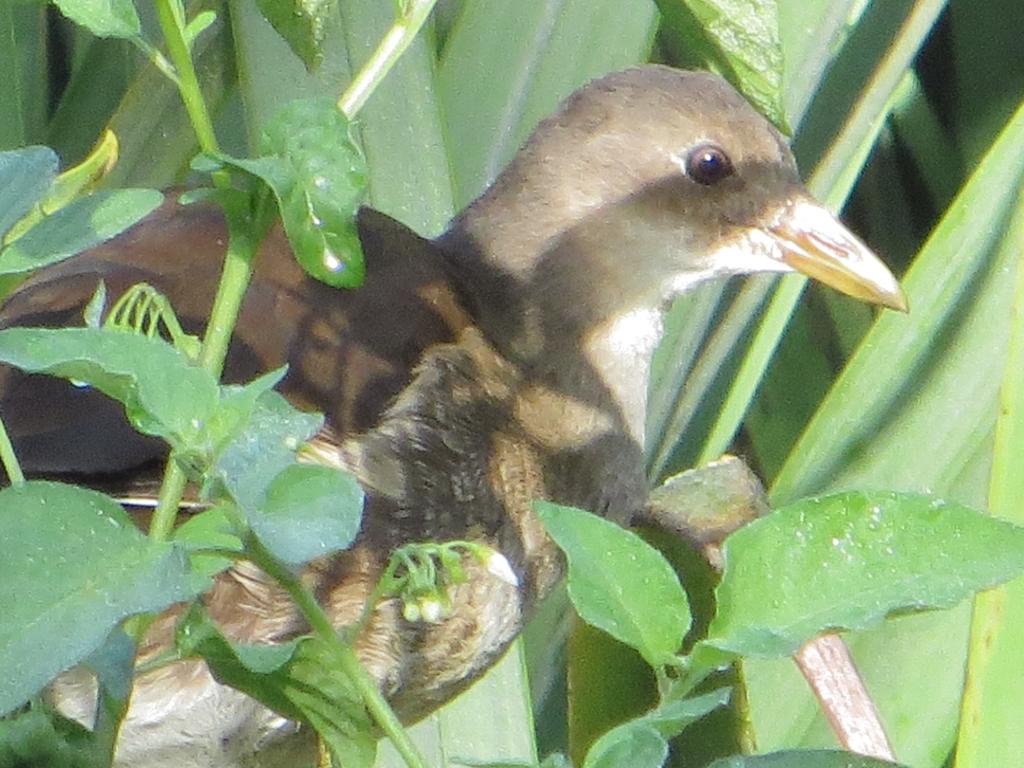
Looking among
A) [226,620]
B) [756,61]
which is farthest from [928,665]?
[756,61]

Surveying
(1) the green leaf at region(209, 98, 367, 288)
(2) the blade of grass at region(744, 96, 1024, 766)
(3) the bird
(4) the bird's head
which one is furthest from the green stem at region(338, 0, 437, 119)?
(4) the bird's head

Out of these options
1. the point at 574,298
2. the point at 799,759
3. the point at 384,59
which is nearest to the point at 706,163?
the point at 574,298

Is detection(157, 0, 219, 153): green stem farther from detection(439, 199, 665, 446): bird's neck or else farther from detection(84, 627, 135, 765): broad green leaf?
detection(439, 199, 665, 446): bird's neck

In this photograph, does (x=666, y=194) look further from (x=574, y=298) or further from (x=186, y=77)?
(x=186, y=77)

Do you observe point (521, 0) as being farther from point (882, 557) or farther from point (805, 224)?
point (882, 557)

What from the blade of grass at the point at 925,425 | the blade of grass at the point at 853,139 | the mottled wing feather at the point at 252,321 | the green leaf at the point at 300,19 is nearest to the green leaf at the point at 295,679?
the green leaf at the point at 300,19

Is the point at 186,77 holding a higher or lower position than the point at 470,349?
higher
